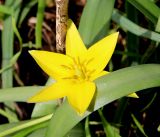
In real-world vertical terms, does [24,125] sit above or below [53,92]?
below

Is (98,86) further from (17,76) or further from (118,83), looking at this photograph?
(17,76)

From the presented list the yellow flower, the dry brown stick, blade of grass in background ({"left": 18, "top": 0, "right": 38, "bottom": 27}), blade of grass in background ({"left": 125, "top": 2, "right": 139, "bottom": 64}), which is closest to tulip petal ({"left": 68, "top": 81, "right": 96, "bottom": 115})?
the yellow flower

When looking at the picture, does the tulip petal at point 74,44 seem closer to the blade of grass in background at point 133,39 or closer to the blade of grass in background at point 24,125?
the blade of grass in background at point 24,125

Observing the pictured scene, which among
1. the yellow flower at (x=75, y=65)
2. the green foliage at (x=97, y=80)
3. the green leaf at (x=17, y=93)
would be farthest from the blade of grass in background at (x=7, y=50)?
the yellow flower at (x=75, y=65)

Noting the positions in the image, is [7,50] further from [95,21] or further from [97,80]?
[97,80]

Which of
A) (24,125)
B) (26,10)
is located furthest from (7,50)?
(24,125)

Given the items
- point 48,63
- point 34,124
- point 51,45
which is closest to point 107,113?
point 51,45
